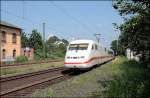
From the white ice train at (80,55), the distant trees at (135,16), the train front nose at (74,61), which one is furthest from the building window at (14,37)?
the distant trees at (135,16)

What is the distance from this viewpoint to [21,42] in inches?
2579

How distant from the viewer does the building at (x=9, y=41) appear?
55219 mm

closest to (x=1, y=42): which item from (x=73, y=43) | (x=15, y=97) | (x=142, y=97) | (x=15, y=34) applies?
(x=15, y=34)

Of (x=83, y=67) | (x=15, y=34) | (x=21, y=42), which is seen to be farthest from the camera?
(x=21, y=42)

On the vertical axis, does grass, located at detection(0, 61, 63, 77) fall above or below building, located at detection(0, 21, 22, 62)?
below

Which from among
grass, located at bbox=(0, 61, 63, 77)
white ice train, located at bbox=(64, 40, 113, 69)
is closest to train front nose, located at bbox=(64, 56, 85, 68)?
white ice train, located at bbox=(64, 40, 113, 69)

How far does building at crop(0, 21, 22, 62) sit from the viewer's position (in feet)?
181

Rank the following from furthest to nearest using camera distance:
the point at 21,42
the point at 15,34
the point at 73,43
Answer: the point at 21,42, the point at 15,34, the point at 73,43

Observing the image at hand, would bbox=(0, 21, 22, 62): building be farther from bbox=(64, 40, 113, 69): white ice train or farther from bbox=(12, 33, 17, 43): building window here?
bbox=(64, 40, 113, 69): white ice train

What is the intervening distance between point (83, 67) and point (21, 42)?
4216 centimetres

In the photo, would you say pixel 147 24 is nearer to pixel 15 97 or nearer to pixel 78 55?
pixel 15 97

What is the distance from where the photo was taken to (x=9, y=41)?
58.2m

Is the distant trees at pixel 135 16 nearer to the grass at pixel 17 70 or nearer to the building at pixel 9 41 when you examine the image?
the grass at pixel 17 70

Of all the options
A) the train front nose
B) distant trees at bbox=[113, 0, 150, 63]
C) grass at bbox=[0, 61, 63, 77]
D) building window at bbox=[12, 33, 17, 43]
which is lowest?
grass at bbox=[0, 61, 63, 77]
